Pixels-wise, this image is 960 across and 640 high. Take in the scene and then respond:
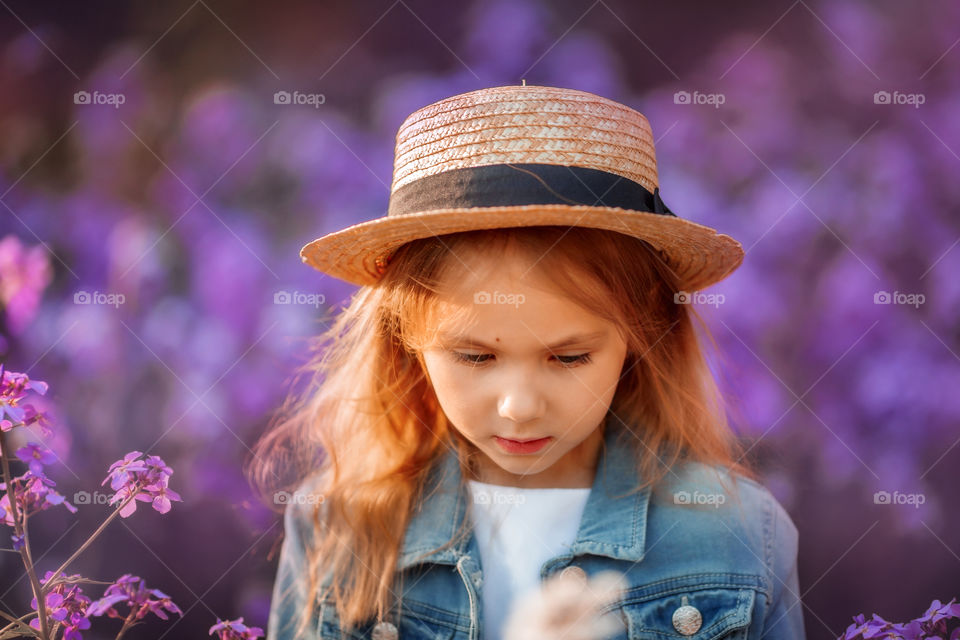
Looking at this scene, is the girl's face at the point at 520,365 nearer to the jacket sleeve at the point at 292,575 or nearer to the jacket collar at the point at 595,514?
the jacket collar at the point at 595,514

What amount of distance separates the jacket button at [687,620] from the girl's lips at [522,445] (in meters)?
0.47

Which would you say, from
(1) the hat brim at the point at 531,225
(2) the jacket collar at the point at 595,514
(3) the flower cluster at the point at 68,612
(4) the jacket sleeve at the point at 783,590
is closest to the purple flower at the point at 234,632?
(3) the flower cluster at the point at 68,612

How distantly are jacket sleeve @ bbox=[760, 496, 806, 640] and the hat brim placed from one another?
0.60 m

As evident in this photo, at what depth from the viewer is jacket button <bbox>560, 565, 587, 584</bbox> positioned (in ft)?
5.16

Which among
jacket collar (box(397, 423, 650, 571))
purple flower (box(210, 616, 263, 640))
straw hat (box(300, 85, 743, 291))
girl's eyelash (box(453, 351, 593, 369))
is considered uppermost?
straw hat (box(300, 85, 743, 291))

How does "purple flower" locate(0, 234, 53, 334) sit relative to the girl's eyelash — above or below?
above

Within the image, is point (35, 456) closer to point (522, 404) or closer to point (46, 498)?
point (46, 498)

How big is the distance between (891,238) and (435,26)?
1.38m

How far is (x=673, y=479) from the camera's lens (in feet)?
5.57

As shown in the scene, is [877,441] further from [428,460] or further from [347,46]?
[347,46]

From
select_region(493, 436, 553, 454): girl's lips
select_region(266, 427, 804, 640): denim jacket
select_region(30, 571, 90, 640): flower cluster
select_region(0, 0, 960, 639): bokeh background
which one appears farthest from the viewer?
select_region(0, 0, 960, 639): bokeh background

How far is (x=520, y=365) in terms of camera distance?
136 cm

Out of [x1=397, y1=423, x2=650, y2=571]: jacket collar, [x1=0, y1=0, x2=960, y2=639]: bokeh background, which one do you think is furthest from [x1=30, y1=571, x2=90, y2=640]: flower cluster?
[x1=0, y1=0, x2=960, y2=639]: bokeh background

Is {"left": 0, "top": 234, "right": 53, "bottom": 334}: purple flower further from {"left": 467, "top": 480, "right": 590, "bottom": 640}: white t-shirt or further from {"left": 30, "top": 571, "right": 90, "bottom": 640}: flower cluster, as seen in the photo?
{"left": 467, "top": 480, "right": 590, "bottom": 640}: white t-shirt
